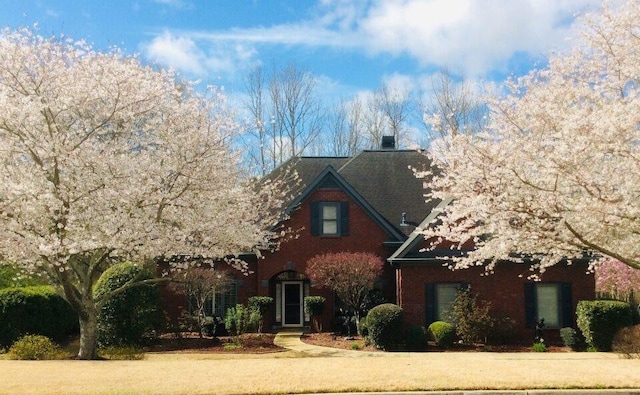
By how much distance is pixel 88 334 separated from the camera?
16562 mm

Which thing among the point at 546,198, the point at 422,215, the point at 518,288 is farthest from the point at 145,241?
the point at 422,215

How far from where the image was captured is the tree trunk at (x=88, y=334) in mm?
16531

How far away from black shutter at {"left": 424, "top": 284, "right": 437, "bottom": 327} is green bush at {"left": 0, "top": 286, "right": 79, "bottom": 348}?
1259 cm

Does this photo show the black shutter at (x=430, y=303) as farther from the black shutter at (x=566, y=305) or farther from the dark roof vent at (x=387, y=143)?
the dark roof vent at (x=387, y=143)

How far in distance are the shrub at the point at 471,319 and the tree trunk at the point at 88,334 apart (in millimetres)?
11128

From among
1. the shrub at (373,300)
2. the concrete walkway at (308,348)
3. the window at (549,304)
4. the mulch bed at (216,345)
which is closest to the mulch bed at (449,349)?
the concrete walkway at (308,348)

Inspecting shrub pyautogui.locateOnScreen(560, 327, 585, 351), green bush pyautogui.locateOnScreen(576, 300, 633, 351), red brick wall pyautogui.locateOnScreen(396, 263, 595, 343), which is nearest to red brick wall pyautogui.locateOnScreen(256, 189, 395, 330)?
red brick wall pyautogui.locateOnScreen(396, 263, 595, 343)

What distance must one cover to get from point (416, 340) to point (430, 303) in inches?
81.0

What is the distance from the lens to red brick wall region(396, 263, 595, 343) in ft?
70.5

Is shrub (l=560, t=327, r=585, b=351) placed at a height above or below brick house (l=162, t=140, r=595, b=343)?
below

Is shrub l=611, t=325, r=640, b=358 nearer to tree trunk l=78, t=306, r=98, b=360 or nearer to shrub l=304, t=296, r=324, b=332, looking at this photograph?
shrub l=304, t=296, r=324, b=332

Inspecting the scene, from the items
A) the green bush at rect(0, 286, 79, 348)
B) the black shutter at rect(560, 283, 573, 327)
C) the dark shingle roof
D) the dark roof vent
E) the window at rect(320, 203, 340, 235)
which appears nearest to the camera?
the green bush at rect(0, 286, 79, 348)

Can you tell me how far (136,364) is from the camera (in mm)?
14523

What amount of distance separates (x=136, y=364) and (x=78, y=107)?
6264mm
